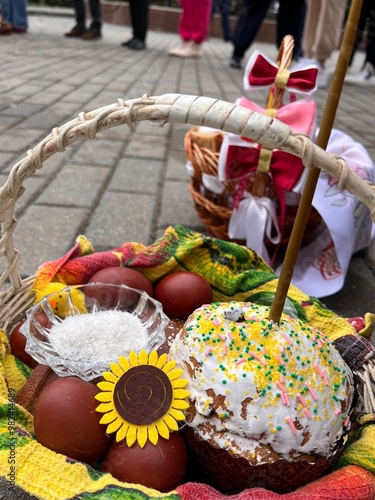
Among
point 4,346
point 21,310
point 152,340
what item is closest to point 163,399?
point 152,340

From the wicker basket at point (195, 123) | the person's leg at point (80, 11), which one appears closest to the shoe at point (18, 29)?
the person's leg at point (80, 11)

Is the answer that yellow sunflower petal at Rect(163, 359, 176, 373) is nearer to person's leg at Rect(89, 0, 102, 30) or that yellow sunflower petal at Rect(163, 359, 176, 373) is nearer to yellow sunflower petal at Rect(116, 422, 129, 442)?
yellow sunflower petal at Rect(116, 422, 129, 442)

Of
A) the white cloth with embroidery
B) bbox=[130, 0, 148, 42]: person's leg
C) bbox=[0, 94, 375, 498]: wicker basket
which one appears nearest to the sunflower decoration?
bbox=[0, 94, 375, 498]: wicker basket

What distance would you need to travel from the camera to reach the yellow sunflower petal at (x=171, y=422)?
839 mm

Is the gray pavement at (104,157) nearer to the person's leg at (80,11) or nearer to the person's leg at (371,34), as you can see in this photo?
the person's leg at (371,34)

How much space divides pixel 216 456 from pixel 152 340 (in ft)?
0.95

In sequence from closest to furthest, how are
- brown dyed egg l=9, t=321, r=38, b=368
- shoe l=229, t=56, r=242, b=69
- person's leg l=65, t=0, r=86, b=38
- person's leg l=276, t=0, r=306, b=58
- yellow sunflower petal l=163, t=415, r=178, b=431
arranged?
yellow sunflower petal l=163, t=415, r=178, b=431, brown dyed egg l=9, t=321, r=38, b=368, person's leg l=276, t=0, r=306, b=58, shoe l=229, t=56, r=242, b=69, person's leg l=65, t=0, r=86, b=38

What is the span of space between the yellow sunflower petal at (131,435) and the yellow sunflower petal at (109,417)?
3 cm

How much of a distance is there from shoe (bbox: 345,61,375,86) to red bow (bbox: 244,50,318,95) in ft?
15.5

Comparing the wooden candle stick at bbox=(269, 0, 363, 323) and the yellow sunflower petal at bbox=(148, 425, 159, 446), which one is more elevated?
the wooden candle stick at bbox=(269, 0, 363, 323)

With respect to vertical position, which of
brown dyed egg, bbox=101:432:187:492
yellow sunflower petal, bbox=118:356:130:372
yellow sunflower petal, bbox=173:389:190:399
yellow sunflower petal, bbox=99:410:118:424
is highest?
yellow sunflower petal, bbox=118:356:130:372

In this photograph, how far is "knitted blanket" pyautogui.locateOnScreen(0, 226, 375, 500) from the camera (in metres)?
0.74

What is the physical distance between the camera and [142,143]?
308 centimetres

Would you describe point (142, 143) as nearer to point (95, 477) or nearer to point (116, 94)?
point (116, 94)
